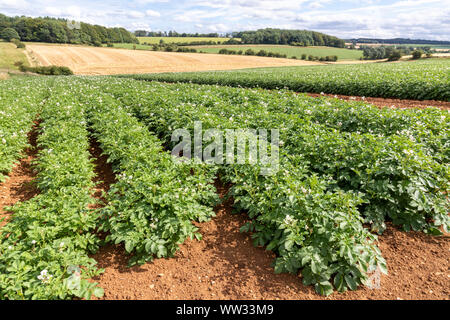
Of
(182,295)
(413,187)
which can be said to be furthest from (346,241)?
(182,295)

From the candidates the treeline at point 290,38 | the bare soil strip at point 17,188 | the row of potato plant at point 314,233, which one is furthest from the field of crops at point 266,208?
the treeline at point 290,38

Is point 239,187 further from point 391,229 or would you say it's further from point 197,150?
point 391,229

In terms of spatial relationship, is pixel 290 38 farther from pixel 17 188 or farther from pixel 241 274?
pixel 241 274

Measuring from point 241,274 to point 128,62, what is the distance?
188ft

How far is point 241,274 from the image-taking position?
3414 mm

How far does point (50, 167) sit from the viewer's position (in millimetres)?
4742

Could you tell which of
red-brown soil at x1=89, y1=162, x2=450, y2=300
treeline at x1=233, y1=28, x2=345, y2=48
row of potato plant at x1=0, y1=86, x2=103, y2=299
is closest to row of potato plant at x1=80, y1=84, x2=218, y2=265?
red-brown soil at x1=89, y1=162, x2=450, y2=300

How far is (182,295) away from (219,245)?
104 centimetres

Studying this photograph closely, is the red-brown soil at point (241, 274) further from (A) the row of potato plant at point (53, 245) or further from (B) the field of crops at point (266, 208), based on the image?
(A) the row of potato plant at point (53, 245)

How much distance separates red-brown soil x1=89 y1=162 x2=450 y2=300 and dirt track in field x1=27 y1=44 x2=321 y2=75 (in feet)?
162

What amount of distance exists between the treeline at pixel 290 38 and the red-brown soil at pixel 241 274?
332ft

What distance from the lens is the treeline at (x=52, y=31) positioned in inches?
2781

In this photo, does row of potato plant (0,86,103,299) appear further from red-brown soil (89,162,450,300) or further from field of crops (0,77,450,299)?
red-brown soil (89,162,450,300)

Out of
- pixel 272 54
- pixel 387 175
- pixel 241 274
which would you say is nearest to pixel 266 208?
pixel 241 274
